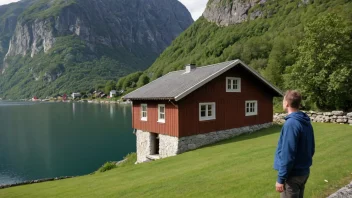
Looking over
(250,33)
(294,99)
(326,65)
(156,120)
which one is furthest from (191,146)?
(250,33)

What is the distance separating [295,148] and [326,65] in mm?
27659

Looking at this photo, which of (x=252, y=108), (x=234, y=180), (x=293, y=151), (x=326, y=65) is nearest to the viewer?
(x=293, y=151)

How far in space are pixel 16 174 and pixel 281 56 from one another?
1945 inches

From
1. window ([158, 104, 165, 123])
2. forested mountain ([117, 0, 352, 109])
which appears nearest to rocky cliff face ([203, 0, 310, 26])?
forested mountain ([117, 0, 352, 109])

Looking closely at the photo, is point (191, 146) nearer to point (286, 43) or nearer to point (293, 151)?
point (293, 151)

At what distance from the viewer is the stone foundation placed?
2041cm

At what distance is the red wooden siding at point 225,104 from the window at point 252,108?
A: 0.35 m

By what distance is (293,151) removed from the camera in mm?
4629

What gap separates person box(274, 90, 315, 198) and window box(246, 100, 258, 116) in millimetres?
19734

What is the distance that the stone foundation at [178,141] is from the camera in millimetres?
20406

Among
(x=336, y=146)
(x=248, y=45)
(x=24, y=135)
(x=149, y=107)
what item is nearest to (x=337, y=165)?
(x=336, y=146)

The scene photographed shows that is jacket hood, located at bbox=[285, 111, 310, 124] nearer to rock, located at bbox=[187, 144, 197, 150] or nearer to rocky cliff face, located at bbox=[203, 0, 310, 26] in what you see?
rock, located at bbox=[187, 144, 197, 150]

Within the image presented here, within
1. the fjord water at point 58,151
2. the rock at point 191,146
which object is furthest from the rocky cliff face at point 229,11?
the rock at point 191,146

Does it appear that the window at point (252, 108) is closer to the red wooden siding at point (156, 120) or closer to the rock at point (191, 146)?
the rock at point (191, 146)
